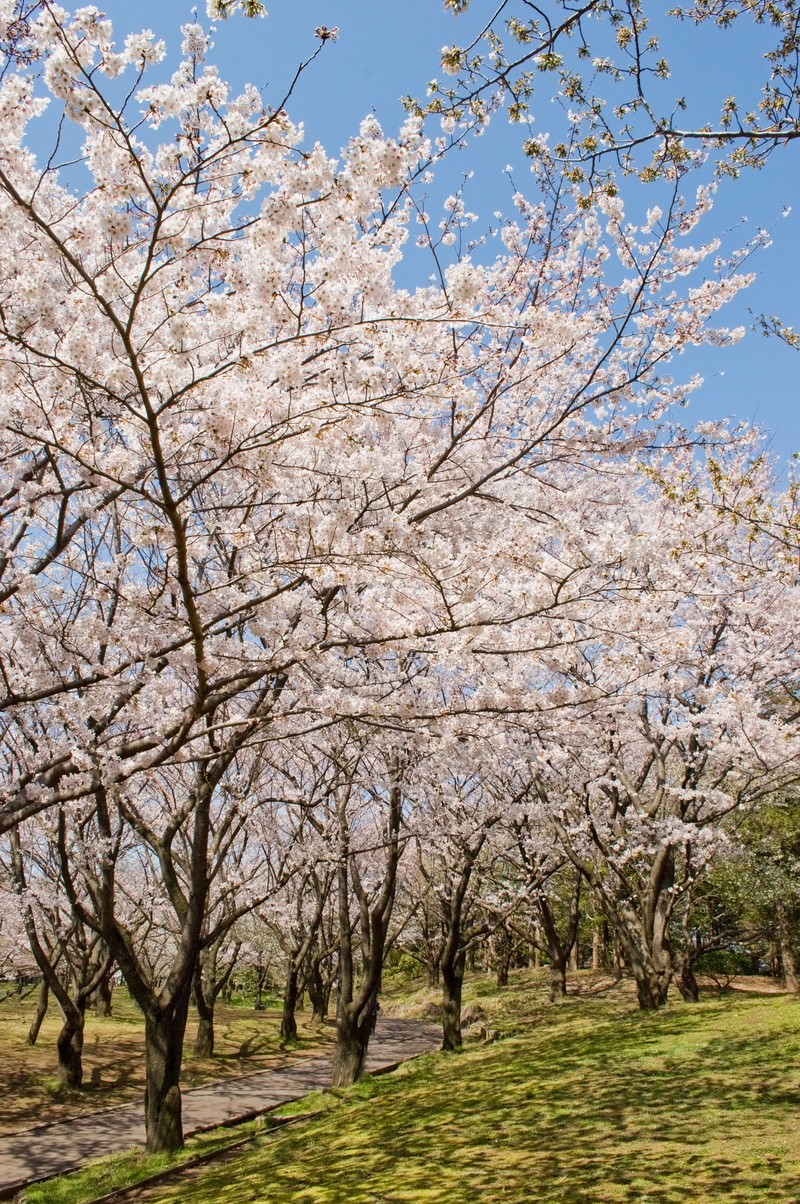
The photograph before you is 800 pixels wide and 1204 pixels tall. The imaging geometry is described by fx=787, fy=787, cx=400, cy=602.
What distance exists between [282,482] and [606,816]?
10985 mm

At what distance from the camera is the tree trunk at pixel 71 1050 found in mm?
14516

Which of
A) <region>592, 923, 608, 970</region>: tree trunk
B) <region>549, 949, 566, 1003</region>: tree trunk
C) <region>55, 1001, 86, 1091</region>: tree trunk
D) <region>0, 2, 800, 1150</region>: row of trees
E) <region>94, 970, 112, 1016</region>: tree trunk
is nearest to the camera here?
<region>0, 2, 800, 1150</region>: row of trees

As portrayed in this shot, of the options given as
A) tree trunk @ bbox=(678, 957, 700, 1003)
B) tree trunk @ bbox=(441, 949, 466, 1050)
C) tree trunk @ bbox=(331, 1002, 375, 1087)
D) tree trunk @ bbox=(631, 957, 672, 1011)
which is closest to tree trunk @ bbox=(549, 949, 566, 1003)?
tree trunk @ bbox=(678, 957, 700, 1003)

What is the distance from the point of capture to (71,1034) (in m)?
14.7

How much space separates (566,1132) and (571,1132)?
1.8 inches

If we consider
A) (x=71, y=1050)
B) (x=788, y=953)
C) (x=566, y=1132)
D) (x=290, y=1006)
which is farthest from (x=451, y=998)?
Result: (x=788, y=953)

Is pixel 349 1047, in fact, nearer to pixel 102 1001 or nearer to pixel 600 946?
pixel 102 1001

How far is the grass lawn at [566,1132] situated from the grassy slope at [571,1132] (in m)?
0.02

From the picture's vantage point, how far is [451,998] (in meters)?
15.7

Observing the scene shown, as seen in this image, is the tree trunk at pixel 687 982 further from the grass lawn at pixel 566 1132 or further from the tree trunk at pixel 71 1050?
the tree trunk at pixel 71 1050

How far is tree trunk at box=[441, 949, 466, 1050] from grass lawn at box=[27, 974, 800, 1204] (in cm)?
271

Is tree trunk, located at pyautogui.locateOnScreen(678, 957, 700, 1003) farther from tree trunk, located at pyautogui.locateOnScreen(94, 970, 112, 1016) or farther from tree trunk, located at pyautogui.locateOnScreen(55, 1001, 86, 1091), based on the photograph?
tree trunk, located at pyautogui.locateOnScreen(94, 970, 112, 1016)

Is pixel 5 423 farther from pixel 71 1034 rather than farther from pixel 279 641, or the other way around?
pixel 71 1034

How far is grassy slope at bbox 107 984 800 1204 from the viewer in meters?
5.12
